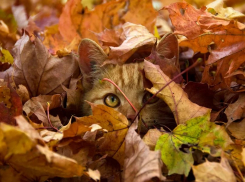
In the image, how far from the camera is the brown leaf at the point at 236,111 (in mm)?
1251

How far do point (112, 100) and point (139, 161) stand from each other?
0.76 metres

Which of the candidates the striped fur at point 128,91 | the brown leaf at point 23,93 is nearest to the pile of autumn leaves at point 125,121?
the brown leaf at point 23,93

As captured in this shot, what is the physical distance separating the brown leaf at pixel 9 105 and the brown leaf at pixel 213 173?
2.22 ft

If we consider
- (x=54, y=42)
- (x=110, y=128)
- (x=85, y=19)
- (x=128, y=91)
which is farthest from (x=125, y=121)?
(x=85, y=19)

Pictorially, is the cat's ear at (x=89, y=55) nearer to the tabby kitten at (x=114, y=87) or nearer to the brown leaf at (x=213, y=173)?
the tabby kitten at (x=114, y=87)

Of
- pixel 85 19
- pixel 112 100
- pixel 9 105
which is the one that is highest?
pixel 9 105

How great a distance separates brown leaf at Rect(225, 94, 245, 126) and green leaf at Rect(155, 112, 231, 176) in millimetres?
212

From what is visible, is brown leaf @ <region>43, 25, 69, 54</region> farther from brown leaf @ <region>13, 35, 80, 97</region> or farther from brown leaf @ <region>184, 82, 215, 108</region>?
brown leaf @ <region>184, 82, 215, 108</region>

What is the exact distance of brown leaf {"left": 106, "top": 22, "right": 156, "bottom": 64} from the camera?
1.50m

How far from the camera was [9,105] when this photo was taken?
116 centimetres

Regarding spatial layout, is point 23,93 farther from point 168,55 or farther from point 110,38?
point 168,55

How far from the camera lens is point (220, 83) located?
1.42m

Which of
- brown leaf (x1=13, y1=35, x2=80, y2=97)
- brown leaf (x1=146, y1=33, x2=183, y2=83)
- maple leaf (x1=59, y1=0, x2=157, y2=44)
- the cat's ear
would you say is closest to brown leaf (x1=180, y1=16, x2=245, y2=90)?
brown leaf (x1=146, y1=33, x2=183, y2=83)

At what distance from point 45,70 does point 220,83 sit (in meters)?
0.88
